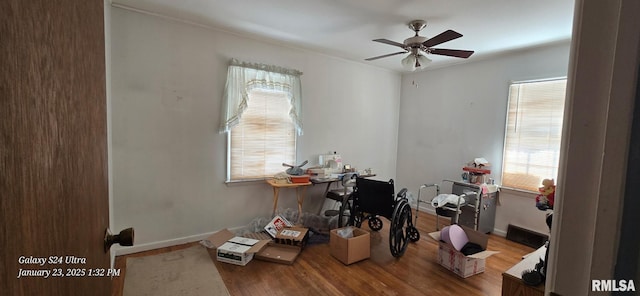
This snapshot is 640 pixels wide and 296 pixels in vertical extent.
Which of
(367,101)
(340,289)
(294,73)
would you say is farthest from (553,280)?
(367,101)

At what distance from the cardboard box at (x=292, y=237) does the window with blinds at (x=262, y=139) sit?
0.85m

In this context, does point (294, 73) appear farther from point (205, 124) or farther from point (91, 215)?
point (91, 215)

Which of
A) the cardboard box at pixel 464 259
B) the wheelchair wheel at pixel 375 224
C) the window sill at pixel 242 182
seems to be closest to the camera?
the cardboard box at pixel 464 259

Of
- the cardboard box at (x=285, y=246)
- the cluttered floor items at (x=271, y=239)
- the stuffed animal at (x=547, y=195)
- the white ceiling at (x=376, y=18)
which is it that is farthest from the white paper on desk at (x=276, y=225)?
the stuffed animal at (x=547, y=195)

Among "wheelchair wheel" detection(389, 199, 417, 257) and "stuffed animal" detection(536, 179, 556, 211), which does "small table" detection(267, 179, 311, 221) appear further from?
"stuffed animal" detection(536, 179, 556, 211)

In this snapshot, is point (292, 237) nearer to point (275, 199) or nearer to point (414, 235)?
point (275, 199)

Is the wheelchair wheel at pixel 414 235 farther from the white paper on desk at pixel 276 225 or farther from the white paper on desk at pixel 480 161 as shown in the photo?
the white paper on desk at pixel 276 225

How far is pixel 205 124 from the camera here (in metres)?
3.06

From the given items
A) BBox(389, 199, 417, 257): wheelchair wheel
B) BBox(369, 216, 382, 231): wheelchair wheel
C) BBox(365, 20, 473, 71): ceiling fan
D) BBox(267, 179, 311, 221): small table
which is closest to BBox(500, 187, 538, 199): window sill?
BBox(389, 199, 417, 257): wheelchair wheel

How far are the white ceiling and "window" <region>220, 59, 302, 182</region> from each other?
0.49 m

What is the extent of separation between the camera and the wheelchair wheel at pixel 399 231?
278 centimetres

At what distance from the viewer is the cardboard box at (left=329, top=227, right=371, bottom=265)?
8.58 ft

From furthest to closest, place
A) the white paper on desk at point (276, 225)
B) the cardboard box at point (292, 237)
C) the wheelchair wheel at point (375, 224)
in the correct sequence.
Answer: the wheelchair wheel at point (375, 224), the white paper on desk at point (276, 225), the cardboard box at point (292, 237)

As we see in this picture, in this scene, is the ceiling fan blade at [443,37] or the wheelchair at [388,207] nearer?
the ceiling fan blade at [443,37]
